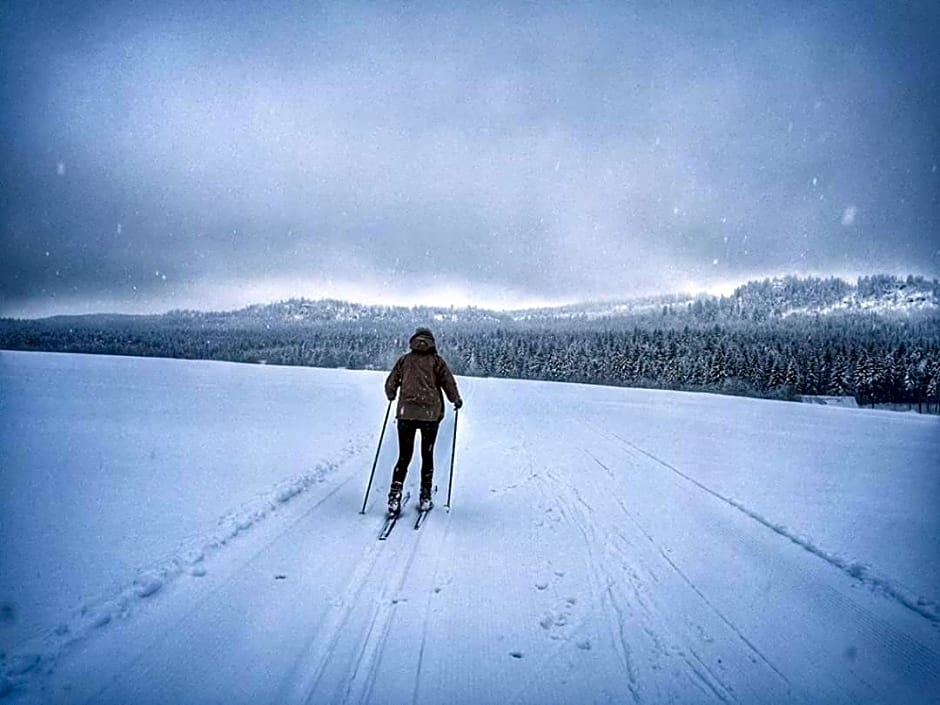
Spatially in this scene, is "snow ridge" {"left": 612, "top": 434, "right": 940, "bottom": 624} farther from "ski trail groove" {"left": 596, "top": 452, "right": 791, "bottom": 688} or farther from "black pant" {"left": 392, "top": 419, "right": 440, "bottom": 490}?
"black pant" {"left": 392, "top": 419, "right": 440, "bottom": 490}

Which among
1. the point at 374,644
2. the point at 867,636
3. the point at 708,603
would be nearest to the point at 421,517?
the point at 374,644

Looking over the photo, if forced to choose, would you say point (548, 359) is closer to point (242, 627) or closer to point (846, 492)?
point (846, 492)

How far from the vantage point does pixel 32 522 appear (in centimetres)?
547

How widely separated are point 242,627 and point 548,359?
277ft

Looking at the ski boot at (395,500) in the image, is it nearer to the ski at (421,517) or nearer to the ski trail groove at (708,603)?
the ski at (421,517)

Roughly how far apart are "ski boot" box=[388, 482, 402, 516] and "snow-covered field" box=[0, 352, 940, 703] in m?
0.23

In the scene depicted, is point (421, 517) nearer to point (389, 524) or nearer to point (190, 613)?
point (389, 524)

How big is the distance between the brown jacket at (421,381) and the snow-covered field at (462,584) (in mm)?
1387

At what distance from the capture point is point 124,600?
381 centimetres

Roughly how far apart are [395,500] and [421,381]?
60.1 inches

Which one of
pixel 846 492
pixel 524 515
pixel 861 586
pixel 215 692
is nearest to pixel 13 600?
pixel 215 692

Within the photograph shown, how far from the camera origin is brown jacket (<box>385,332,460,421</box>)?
640cm

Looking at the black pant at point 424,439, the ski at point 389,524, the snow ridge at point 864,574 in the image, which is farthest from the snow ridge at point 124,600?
the snow ridge at point 864,574

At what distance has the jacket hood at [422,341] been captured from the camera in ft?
21.3
